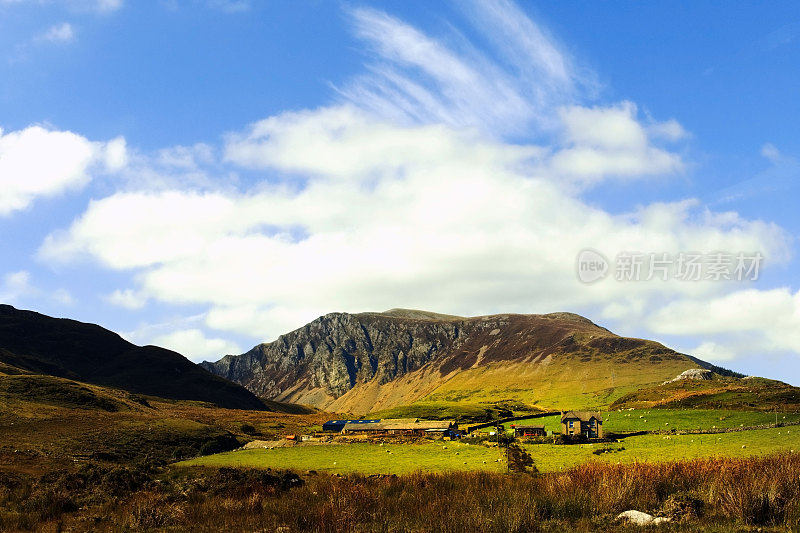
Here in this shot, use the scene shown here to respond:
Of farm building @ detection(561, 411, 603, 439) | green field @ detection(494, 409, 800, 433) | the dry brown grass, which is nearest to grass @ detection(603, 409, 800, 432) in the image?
green field @ detection(494, 409, 800, 433)

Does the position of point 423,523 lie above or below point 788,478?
below

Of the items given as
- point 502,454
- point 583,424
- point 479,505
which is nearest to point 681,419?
point 583,424

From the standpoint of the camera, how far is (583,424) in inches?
3014

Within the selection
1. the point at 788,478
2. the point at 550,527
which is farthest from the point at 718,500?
the point at 550,527

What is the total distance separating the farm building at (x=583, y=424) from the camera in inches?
2950

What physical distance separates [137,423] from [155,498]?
75939 mm

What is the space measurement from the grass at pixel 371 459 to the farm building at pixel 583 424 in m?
18.5

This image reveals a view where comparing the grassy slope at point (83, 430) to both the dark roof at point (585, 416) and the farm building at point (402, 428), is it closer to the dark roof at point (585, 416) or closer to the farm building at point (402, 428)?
the farm building at point (402, 428)

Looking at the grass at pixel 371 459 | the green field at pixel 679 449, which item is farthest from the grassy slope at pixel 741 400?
the grass at pixel 371 459

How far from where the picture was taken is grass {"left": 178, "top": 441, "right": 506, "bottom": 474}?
48.6m

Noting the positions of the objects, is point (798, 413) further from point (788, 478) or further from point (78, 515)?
point (78, 515)

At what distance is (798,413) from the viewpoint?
73188mm

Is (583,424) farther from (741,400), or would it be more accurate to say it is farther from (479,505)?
(479,505)

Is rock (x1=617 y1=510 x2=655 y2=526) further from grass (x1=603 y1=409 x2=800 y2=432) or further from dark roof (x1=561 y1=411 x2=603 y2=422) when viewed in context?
dark roof (x1=561 y1=411 x2=603 y2=422)
